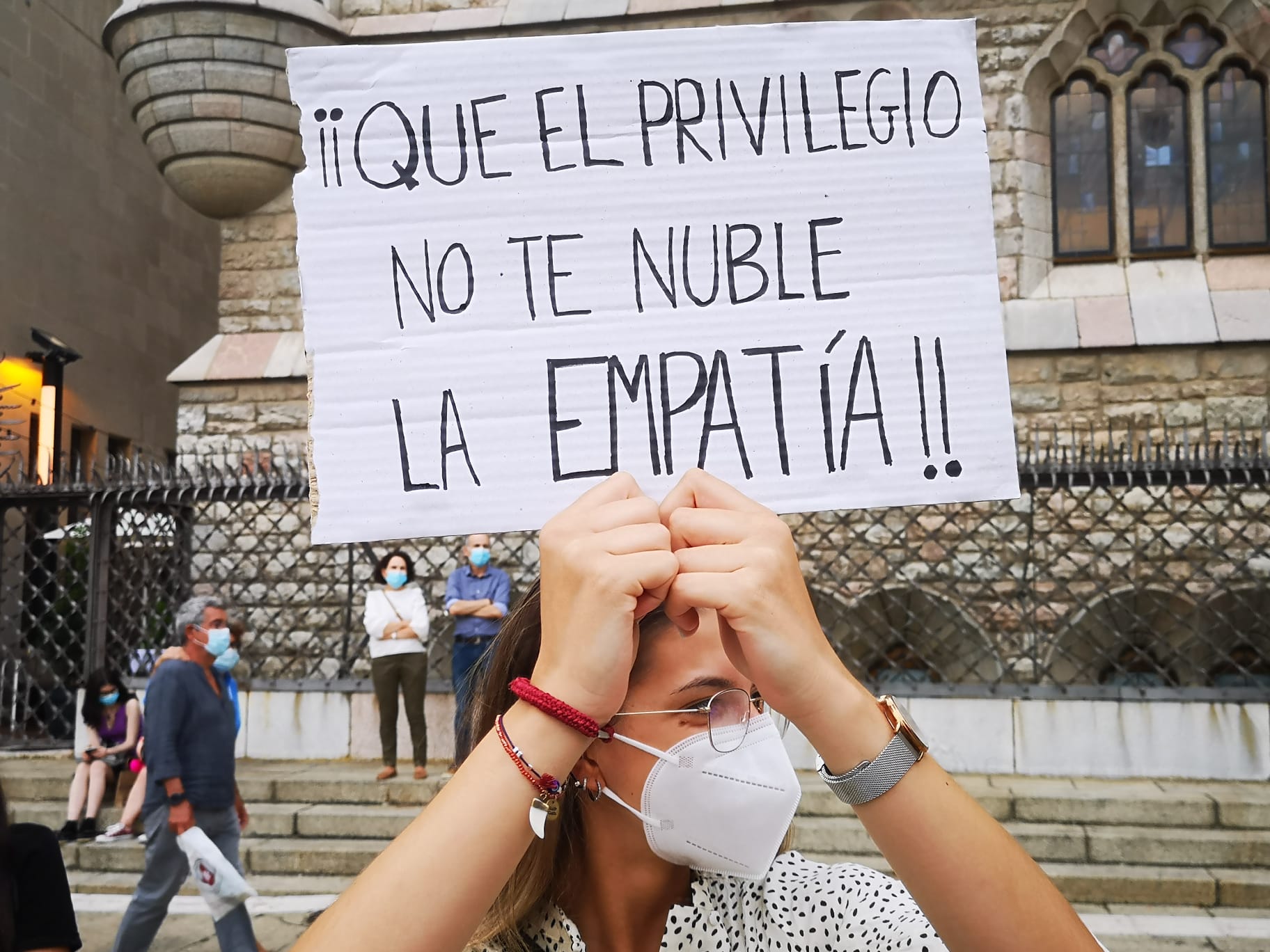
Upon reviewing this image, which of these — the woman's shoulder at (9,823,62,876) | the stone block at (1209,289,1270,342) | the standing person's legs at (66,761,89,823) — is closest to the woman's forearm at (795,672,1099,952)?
the woman's shoulder at (9,823,62,876)

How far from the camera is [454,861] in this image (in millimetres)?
1129

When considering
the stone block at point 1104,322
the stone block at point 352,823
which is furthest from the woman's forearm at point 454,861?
the stone block at point 1104,322

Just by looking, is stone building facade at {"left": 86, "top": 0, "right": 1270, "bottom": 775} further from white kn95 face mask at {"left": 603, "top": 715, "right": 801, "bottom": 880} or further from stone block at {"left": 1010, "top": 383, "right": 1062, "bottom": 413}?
white kn95 face mask at {"left": 603, "top": 715, "right": 801, "bottom": 880}

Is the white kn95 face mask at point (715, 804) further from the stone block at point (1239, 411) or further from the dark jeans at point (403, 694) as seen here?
the stone block at point (1239, 411)

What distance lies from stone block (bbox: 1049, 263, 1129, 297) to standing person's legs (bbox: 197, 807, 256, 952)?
951 cm

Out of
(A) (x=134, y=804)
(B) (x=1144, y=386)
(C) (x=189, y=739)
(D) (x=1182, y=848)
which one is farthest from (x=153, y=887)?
(B) (x=1144, y=386)

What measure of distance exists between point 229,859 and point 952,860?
490 cm

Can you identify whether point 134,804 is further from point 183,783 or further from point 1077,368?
point 1077,368

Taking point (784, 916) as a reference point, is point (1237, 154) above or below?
above

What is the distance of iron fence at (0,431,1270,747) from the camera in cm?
890

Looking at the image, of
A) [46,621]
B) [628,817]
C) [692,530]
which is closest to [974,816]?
[692,530]

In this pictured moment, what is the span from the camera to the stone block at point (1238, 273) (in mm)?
11000

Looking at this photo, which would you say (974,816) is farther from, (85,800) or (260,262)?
(260,262)

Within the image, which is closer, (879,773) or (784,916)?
(879,773)
